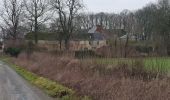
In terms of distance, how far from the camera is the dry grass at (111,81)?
12.4m

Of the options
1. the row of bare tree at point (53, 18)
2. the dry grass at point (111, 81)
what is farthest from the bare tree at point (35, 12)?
the dry grass at point (111, 81)

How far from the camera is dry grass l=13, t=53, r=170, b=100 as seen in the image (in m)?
12.4

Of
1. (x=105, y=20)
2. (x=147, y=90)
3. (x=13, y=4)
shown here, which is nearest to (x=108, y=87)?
(x=147, y=90)

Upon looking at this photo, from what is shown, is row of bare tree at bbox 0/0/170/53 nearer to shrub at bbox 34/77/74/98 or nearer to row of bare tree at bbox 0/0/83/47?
row of bare tree at bbox 0/0/83/47

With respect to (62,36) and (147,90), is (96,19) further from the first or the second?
(147,90)

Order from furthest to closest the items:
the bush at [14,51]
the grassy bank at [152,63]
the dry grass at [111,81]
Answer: the bush at [14,51]
the grassy bank at [152,63]
the dry grass at [111,81]

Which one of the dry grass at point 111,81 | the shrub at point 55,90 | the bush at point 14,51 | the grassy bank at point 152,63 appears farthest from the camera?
the bush at point 14,51

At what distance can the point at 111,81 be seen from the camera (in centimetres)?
1565

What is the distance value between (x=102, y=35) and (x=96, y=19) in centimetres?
2467

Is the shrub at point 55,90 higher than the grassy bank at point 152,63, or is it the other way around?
the grassy bank at point 152,63

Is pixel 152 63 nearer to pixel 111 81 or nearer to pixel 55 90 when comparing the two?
pixel 111 81

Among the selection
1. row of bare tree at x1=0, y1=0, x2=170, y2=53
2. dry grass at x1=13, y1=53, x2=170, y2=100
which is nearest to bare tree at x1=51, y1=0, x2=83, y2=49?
row of bare tree at x1=0, y1=0, x2=170, y2=53

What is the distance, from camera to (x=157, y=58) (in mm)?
16844

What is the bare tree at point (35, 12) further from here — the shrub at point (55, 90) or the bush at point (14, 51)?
the shrub at point (55, 90)
